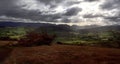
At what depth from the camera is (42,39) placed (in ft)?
109

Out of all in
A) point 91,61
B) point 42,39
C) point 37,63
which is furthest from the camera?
point 42,39

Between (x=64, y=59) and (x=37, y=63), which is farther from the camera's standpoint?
(x=64, y=59)

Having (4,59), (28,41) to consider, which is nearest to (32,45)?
(28,41)

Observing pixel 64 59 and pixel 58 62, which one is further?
pixel 64 59

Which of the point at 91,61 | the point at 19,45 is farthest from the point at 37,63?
the point at 19,45

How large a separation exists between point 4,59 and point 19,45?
10.2 meters

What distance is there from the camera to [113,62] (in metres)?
19.4

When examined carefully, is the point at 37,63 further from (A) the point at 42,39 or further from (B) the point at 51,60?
(A) the point at 42,39

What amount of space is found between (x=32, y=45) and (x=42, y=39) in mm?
3053

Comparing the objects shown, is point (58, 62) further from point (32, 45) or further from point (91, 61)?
A: point (32, 45)

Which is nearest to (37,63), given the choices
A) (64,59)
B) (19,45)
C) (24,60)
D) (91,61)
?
Result: (24,60)

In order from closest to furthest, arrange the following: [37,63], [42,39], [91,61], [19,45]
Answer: [37,63] < [91,61] < [19,45] < [42,39]

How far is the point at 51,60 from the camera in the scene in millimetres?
19734

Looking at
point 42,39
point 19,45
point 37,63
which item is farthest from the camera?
point 42,39
